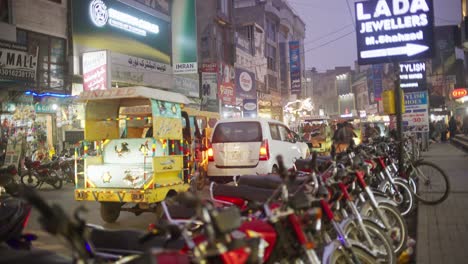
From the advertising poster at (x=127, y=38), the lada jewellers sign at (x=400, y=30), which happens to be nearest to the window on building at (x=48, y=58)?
the advertising poster at (x=127, y=38)

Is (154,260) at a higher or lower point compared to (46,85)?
lower

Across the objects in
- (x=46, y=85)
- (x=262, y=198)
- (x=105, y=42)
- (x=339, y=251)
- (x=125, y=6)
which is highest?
(x=125, y=6)

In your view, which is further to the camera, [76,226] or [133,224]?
[133,224]

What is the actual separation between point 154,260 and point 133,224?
681 cm

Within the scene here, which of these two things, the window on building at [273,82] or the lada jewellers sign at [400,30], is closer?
the lada jewellers sign at [400,30]

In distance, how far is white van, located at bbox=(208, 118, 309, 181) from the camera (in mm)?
11383

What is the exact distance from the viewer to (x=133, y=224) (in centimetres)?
858

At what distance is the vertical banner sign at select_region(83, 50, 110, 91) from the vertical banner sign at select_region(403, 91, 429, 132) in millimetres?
12947

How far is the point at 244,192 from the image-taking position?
511 centimetres

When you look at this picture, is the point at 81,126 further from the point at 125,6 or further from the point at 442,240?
the point at 442,240

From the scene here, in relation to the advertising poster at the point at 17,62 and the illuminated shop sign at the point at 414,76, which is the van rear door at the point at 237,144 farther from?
the illuminated shop sign at the point at 414,76

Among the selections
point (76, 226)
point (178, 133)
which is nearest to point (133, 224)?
point (178, 133)

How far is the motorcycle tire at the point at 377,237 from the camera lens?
15.3 feet

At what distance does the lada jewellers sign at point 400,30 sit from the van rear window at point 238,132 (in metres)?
3.53
